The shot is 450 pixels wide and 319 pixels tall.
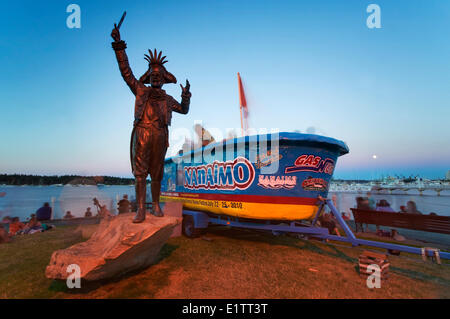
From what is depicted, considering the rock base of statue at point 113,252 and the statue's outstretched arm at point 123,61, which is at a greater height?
the statue's outstretched arm at point 123,61

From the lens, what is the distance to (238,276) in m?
3.57

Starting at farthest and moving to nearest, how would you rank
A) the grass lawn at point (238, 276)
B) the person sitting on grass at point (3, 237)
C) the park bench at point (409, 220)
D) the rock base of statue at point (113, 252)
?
1. the person sitting on grass at point (3, 237)
2. the park bench at point (409, 220)
3. the grass lawn at point (238, 276)
4. the rock base of statue at point (113, 252)

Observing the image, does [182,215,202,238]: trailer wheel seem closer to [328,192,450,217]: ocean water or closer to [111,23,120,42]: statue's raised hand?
[328,192,450,217]: ocean water

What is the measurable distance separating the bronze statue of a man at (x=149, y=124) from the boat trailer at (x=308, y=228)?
2.34 m

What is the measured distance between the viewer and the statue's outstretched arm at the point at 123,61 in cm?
325

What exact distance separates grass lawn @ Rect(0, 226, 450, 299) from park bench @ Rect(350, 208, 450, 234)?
1.93 m

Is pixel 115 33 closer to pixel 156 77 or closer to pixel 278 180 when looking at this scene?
pixel 156 77

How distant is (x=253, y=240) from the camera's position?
637 cm

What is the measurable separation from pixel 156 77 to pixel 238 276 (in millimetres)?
3740

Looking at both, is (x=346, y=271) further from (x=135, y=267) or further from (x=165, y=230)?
(x=135, y=267)

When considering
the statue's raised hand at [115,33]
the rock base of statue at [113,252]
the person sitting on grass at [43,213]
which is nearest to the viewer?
the rock base of statue at [113,252]

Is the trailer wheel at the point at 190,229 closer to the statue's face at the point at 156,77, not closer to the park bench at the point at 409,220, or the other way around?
the statue's face at the point at 156,77

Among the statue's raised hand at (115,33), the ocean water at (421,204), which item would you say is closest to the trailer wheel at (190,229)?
the ocean water at (421,204)
